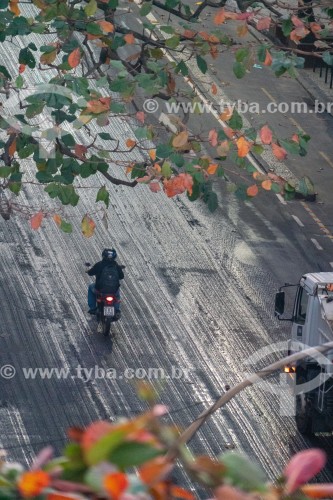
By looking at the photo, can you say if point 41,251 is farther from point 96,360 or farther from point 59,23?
point 59,23

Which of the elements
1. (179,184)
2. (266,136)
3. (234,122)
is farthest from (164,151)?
(266,136)

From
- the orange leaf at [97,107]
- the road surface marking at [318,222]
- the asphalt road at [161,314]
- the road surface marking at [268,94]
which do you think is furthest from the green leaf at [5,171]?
the road surface marking at [268,94]

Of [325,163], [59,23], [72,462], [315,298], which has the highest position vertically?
[72,462]

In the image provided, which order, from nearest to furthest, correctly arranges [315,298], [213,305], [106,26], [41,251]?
[106,26]
[315,298]
[213,305]
[41,251]

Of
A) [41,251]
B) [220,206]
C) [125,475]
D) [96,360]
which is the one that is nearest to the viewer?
[125,475]

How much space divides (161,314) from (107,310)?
1.31m

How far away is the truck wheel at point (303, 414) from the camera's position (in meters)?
13.1

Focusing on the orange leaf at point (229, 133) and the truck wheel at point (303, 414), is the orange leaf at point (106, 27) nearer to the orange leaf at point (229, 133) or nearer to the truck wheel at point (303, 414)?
the orange leaf at point (229, 133)

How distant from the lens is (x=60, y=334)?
1577 centimetres

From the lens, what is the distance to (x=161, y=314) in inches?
655

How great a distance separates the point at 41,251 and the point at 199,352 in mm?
4311

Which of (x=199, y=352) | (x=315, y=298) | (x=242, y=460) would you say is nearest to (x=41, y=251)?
(x=199, y=352)

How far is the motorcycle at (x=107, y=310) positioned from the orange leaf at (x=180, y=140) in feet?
19.2

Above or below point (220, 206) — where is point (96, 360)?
above
